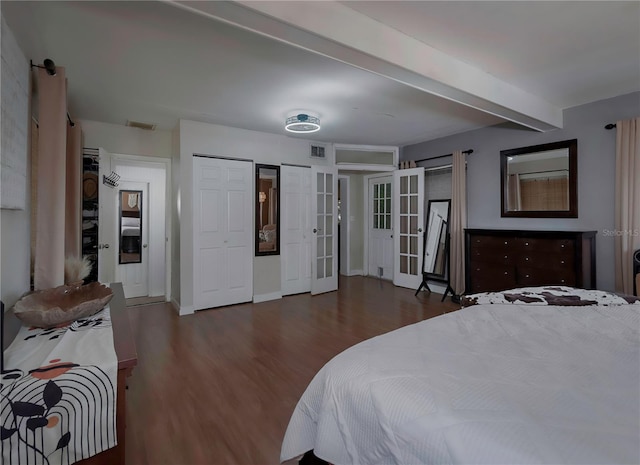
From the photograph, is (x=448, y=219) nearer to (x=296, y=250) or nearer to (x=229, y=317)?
(x=296, y=250)

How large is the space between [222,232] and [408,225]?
3.04 m

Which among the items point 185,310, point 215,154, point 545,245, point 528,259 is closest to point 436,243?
point 528,259

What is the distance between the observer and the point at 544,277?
11.4ft

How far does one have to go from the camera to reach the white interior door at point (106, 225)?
3.94 meters

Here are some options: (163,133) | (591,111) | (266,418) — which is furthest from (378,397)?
(163,133)

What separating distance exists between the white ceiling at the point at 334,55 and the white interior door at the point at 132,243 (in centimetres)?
159

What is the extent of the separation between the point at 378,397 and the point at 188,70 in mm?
2814

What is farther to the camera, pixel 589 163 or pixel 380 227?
pixel 380 227

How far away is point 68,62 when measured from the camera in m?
2.52

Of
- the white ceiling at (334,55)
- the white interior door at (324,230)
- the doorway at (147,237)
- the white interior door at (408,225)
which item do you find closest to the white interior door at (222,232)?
the doorway at (147,237)

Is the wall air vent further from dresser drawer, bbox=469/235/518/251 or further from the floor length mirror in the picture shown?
dresser drawer, bbox=469/235/518/251

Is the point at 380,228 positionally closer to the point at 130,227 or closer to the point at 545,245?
the point at 545,245

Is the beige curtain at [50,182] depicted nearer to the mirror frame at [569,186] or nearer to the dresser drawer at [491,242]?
the dresser drawer at [491,242]

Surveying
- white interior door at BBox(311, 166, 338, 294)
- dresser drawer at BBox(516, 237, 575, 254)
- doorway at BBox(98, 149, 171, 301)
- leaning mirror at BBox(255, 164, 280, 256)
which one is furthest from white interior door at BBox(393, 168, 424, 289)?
doorway at BBox(98, 149, 171, 301)
